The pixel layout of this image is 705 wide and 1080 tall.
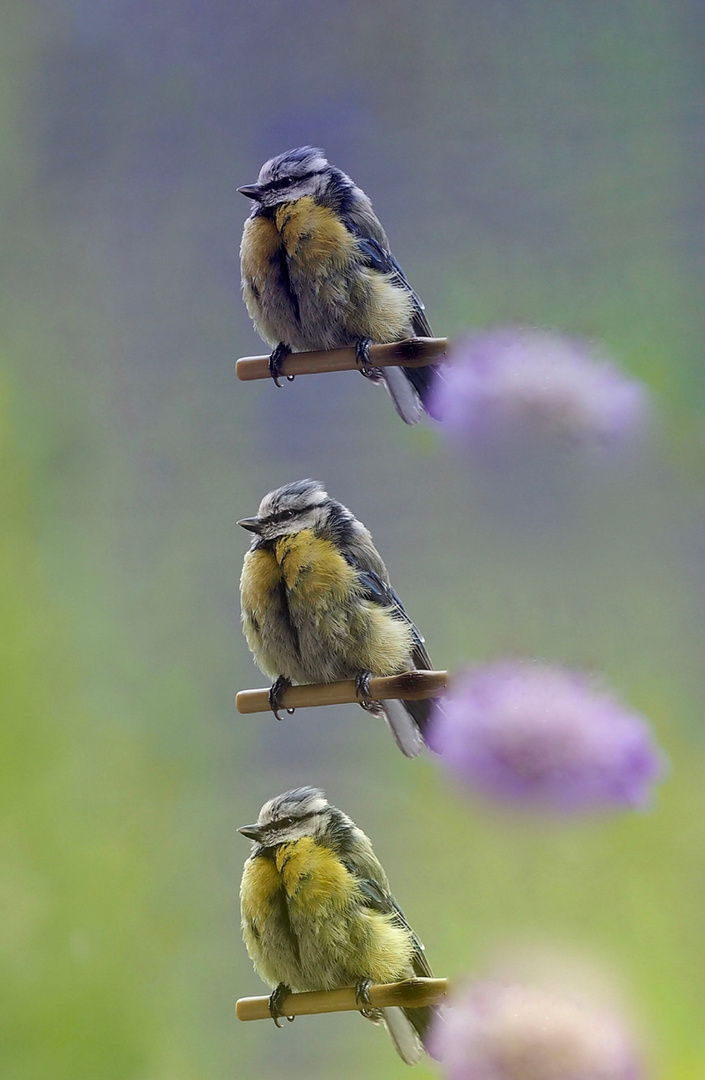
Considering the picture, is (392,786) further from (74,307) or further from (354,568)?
(74,307)

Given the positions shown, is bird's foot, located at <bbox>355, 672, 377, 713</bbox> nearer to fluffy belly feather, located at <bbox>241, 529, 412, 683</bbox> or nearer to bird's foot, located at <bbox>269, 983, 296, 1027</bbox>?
fluffy belly feather, located at <bbox>241, 529, 412, 683</bbox>

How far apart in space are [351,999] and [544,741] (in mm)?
319

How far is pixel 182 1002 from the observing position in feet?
4.34

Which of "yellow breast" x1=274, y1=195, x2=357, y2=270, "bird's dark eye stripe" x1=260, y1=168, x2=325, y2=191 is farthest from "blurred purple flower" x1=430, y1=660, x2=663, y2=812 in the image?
"bird's dark eye stripe" x1=260, y1=168, x2=325, y2=191

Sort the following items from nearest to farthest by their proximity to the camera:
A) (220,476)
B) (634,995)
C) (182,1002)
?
(634,995)
(182,1002)
(220,476)

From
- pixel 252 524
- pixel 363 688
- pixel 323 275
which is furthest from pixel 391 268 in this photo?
pixel 363 688

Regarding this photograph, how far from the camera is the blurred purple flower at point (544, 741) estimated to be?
1214 mm

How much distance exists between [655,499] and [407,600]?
0.31m

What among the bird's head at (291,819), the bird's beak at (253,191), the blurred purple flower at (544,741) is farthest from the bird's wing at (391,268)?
the bird's head at (291,819)

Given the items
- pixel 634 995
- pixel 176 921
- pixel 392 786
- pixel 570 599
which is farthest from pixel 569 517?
pixel 176 921

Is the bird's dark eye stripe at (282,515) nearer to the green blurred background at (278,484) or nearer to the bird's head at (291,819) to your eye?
the green blurred background at (278,484)

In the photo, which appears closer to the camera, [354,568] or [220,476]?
[354,568]

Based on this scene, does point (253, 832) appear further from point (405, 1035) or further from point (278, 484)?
point (278, 484)

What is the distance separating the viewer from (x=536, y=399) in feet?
4.33
